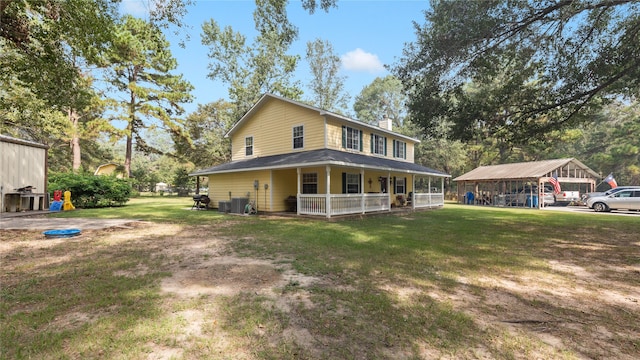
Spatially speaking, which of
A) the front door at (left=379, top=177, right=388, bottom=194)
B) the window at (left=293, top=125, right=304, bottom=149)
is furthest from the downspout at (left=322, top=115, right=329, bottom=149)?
the front door at (left=379, top=177, right=388, bottom=194)

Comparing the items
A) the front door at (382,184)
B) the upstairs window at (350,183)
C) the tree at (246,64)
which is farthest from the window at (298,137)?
the tree at (246,64)

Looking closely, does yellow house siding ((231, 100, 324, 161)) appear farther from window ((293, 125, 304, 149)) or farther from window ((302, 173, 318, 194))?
window ((302, 173, 318, 194))

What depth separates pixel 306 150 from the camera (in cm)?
1559

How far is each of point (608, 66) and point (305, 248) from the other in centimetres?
1153

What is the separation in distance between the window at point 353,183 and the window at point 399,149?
5.13m

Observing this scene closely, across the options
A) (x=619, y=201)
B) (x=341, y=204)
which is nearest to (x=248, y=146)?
(x=341, y=204)

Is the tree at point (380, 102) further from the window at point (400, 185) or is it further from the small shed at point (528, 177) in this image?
the window at point (400, 185)

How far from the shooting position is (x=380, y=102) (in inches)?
1932

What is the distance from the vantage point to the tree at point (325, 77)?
Result: 36.8 m

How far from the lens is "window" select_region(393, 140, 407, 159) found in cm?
2078

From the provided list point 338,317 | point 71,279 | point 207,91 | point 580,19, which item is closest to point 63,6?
point 71,279

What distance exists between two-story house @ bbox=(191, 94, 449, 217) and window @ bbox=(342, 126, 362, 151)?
0.06 metres

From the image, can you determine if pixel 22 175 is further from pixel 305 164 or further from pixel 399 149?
pixel 399 149

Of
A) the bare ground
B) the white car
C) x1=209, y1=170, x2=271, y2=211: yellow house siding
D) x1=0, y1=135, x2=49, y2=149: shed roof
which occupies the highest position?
x1=0, y1=135, x2=49, y2=149: shed roof
